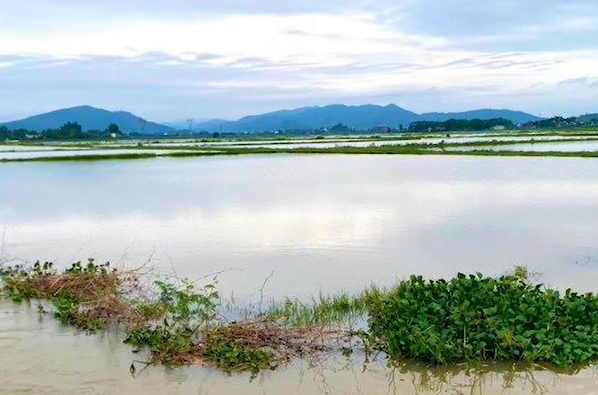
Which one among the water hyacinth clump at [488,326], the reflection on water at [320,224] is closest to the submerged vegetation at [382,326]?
the water hyacinth clump at [488,326]

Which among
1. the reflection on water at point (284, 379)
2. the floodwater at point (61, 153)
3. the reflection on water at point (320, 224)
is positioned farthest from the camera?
the floodwater at point (61, 153)

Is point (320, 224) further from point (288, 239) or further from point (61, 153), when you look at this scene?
point (61, 153)

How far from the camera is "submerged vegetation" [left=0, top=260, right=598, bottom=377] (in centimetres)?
587

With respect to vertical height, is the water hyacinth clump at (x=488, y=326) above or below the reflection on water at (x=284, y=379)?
above

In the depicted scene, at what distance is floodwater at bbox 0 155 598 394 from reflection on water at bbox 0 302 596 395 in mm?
17

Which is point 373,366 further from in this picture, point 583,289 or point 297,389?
point 583,289

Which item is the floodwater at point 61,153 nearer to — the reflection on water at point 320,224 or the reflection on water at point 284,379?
the reflection on water at point 320,224

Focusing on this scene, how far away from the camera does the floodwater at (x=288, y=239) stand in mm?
5863

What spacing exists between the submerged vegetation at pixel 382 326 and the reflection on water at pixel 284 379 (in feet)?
0.49

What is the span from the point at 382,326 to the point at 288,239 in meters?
5.57

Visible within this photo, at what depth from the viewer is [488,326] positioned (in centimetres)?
596

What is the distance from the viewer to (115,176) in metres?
27.2

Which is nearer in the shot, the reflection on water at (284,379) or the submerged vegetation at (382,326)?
the reflection on water at (284,379)

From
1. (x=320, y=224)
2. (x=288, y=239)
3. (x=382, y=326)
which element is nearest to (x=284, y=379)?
(x=382, y=326)
